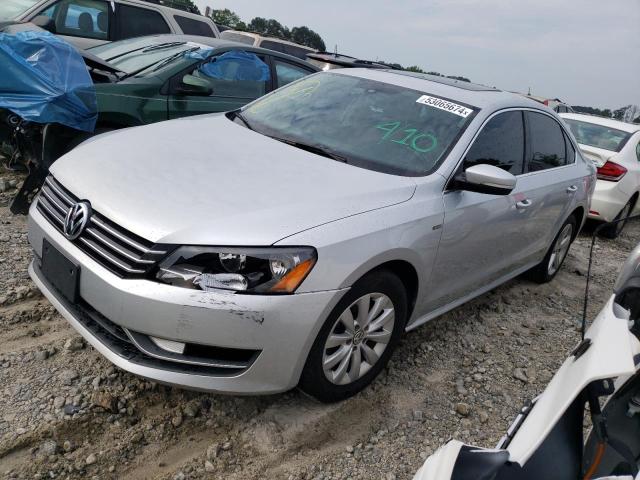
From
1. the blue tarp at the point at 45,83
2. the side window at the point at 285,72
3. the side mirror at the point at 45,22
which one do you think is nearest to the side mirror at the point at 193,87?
the blue tarp at the point at 45,83

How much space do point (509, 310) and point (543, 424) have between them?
116 inches

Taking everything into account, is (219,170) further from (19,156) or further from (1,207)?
(19,156)

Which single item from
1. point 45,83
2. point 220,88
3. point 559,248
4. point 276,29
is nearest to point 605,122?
point 559,248

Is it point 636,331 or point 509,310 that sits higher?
point 636,331

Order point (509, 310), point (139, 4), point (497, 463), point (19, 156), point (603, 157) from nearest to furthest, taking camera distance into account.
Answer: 1. point (497, 463)
2. point (509, 310)
3. point (19, 156)
4. point (603, 157)
5. point (139, 4)

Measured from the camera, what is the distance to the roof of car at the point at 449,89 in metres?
3.48

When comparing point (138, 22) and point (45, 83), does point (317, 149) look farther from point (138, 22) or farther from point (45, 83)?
point (138, 22)

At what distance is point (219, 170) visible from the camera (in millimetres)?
2697

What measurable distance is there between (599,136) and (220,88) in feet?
16.7

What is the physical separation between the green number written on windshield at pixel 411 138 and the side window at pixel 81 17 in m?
6.08

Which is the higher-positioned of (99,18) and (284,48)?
(99,18)

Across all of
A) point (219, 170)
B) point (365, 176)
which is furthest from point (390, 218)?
point (219, 170)

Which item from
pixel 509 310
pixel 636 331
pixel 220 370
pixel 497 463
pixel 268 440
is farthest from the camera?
pixel 509 310

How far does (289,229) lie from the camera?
2.28 meters
